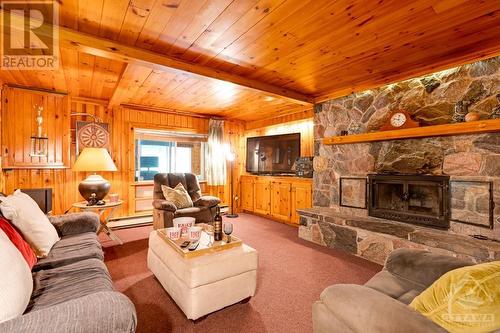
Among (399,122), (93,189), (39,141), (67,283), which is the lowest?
(67,283)

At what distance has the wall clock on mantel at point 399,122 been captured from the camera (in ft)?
9.37

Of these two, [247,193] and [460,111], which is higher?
[460,111]

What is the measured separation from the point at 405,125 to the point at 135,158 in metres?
4.59

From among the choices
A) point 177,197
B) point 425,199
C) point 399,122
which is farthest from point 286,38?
point 177,197

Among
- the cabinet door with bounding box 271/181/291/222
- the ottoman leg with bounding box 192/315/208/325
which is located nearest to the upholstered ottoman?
the ottoman leg with bounding box 192/315/208/325

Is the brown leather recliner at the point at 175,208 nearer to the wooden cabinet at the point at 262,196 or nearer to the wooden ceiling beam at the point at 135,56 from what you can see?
the wooden cabinet at the point at 262,196

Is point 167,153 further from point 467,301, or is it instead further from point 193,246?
point 467,301

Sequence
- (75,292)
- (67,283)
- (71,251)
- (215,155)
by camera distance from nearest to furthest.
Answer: (75,292) < (67,283) < (71,251) < (215,155)

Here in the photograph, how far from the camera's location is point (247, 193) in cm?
564

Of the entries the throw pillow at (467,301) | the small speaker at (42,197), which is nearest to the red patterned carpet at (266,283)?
the small speaker at (42,197)

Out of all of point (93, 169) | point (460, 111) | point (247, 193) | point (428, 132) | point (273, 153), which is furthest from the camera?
point (247, 193)

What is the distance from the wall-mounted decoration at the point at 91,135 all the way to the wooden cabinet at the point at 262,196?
306cm

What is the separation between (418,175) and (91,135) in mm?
5063

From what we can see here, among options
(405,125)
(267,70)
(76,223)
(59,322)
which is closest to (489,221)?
(405,125)
